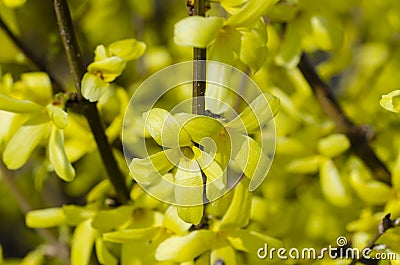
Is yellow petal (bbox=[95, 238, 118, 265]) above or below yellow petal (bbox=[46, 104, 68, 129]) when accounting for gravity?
below

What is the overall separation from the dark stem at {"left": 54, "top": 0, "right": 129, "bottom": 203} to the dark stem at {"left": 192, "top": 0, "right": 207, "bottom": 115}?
0.17 m

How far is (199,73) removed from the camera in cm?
82

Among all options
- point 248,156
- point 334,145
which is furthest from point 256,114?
point 334,145

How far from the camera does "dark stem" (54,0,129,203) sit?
0.89 metres

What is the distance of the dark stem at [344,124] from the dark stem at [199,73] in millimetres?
401

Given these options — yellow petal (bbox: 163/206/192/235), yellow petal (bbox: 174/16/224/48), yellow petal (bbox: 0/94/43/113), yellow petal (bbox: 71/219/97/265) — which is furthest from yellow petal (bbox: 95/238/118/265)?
yellow petal (bbox: 174/16/224/48)

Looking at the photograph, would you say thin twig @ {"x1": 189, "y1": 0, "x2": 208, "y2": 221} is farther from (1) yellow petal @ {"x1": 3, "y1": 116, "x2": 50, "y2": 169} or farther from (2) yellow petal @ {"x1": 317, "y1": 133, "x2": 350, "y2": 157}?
(2) yellow petal @ {"x1": 317, "y1": 133, "x2": 350, "y2": 157}

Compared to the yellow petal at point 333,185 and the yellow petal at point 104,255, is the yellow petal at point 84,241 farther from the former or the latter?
the yellow petal at point 333,185

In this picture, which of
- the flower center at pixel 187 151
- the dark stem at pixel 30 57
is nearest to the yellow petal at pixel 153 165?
the flower center at pixel 187 151

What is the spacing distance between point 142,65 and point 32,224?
1.96ft

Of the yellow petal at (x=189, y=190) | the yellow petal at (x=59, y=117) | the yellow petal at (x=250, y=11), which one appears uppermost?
the yellow petal at (x=250, y=11)

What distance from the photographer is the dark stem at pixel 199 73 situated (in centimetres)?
82

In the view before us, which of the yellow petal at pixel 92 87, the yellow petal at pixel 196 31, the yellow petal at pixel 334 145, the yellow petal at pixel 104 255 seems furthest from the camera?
the yellow petal at pixel 334 145

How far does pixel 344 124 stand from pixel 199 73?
0.46 meters
